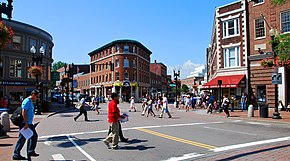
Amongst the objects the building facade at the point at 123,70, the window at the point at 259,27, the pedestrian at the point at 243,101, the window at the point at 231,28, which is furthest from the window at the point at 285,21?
the building facade at the point at 123,70

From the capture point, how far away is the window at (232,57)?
2691 cm

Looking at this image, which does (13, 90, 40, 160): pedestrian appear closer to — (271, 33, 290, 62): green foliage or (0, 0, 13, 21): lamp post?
(0, 0, 13, 21): lamp post

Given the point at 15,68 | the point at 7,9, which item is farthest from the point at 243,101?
the point at 15,68

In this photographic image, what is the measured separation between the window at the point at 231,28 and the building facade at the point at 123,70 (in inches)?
1325

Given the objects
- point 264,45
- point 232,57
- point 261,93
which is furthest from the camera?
point 232,57

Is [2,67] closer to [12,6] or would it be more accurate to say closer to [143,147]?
[12,6]

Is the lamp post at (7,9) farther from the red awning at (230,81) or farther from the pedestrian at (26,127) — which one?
the red awning at (230,81)

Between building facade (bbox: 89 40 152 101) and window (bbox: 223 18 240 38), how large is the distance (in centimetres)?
3366

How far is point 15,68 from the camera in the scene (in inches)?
1305

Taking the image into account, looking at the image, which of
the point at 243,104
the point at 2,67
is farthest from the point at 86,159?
the point at 2,67

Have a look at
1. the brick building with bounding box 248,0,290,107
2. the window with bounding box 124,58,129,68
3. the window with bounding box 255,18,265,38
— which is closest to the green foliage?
the brick building with bounding box 248,0,290,107

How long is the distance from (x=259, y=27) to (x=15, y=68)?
2947cm

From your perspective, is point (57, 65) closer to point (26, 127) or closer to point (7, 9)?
point (7, 9)

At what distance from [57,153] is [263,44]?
2291cm
